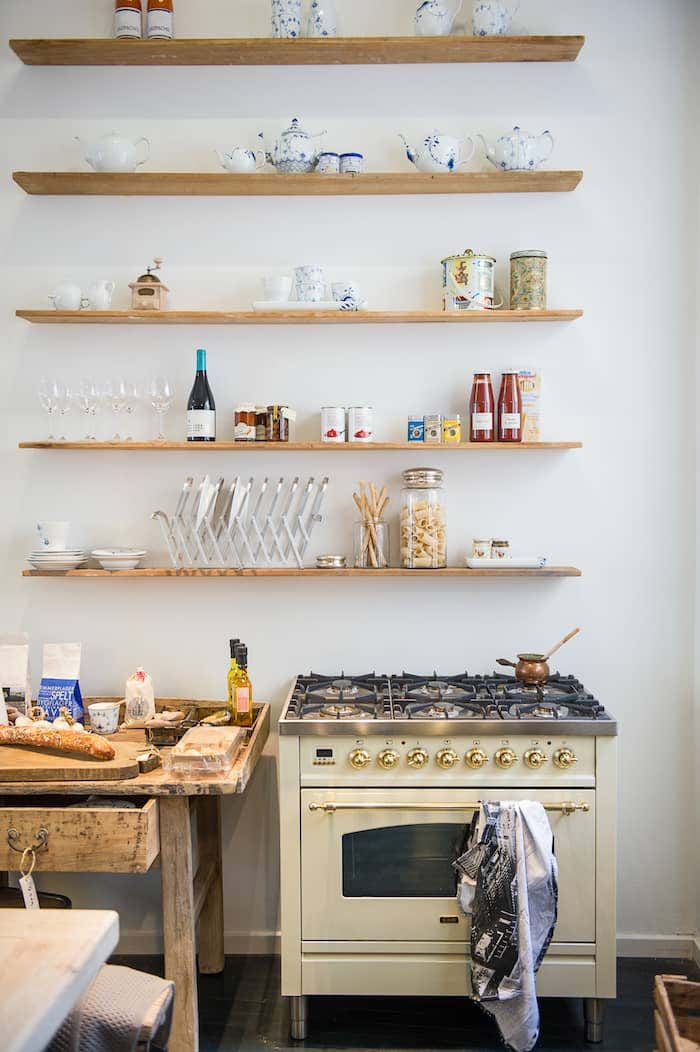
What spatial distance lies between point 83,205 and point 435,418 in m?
1.38

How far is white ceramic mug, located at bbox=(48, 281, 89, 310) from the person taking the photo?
2969mm

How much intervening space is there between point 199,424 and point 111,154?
2.94ft

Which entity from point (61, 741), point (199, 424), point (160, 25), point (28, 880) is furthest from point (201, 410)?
point (28, 880)

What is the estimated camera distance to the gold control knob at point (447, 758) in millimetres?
2609

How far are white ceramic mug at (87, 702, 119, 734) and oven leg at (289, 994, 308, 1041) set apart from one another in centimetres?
94

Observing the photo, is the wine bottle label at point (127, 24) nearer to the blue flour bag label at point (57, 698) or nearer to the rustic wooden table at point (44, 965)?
the blue flour bag label at point (57, 698)

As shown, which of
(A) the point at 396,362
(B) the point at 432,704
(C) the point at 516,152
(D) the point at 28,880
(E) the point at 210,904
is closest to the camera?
(D) the point at 28,880

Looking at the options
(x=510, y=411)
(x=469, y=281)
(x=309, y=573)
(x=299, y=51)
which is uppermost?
(x=299, y=51)

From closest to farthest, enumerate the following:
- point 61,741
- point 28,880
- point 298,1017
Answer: point 28,880
point 61,741
point 298,1017

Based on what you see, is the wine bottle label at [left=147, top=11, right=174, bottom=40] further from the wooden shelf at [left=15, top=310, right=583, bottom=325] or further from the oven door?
the oven door

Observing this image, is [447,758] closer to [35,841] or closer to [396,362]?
[35,841]

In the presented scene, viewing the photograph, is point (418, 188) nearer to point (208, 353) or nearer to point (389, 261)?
point (389, 261)

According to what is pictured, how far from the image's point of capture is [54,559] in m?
3.02

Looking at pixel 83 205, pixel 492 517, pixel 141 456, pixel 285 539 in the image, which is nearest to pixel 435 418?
pixel 492 517
